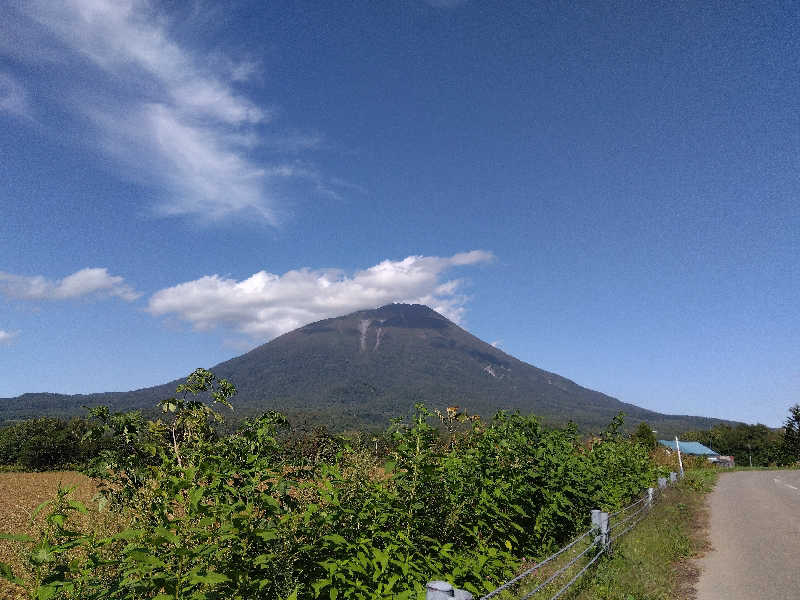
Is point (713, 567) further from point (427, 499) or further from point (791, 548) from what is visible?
point (427, 499)

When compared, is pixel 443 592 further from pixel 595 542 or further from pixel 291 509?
pixel 595 542

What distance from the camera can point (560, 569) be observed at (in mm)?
6512

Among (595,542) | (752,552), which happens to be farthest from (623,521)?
(595,542)

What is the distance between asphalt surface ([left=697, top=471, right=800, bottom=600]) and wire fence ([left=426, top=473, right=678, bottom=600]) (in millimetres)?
1601

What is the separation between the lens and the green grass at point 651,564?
752cm

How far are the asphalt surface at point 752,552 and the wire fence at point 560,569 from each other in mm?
1601

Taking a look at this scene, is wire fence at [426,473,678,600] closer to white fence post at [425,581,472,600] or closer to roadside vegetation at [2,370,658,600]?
white fence post at [425,581,472,600]

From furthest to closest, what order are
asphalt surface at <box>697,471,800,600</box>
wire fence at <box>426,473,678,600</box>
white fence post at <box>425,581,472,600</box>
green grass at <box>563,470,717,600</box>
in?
asphalt surface at <box>697,471,800,600</box> < green grass at <box>563,470,717,600</box> < wire fence at <box>426,473,678,600</box> < white fence post at <box>425,581,472,600</box>

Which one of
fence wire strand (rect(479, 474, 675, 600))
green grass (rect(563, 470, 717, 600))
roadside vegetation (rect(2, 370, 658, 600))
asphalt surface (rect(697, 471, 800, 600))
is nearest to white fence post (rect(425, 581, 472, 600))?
roadside vegetation (rect(2, 370, 658, 600))

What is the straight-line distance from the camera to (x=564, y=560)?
8.41 meters

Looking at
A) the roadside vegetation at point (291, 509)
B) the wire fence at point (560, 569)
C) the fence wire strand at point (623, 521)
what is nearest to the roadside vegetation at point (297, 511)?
the roadside vegetation at point (291, 509)

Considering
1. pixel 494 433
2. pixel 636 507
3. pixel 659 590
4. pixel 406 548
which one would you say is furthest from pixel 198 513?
pixel 636 507

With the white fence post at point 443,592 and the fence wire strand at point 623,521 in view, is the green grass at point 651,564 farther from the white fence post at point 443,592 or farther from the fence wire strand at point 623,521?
the white fence post at point 443,592

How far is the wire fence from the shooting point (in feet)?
14.3
